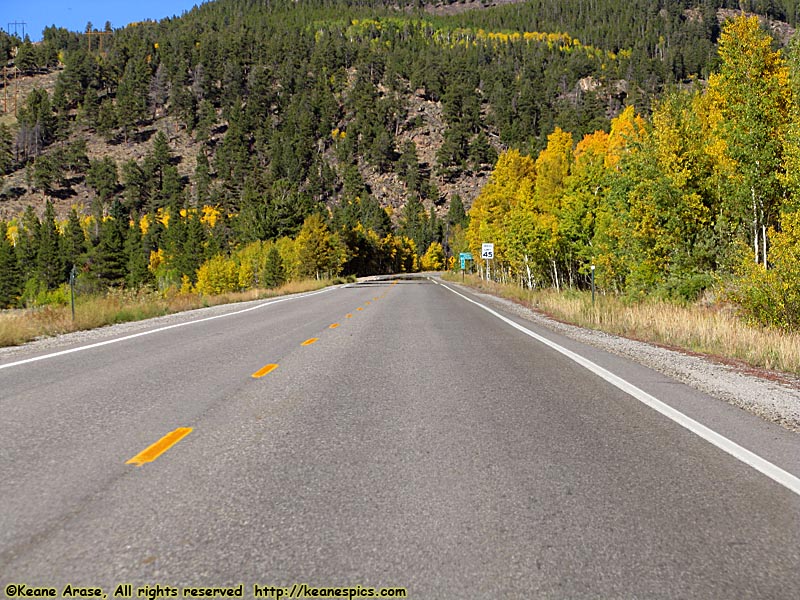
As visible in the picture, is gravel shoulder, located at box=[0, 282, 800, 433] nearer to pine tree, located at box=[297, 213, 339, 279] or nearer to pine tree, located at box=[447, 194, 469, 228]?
pine tree, located at box=[297, 213, 339, 279]

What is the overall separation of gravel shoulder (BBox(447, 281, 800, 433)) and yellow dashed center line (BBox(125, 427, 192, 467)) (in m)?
Answer: 5.17

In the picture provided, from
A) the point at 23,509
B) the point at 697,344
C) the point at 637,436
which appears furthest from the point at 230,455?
the point at 697,344

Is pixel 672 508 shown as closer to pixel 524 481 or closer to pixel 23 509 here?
pixel 524 481

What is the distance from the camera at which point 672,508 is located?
3.40 meters

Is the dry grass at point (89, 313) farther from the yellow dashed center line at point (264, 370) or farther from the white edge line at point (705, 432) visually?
the white edge line at point (705, 432)

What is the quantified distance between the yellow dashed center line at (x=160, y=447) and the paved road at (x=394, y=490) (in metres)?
0.06

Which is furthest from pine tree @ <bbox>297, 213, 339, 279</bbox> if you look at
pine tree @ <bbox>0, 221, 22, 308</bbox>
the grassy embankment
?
pine tree @ <bbox>0, 221, 22, 308</bbox>

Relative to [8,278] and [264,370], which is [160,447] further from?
[8,278]

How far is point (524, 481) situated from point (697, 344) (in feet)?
29.8

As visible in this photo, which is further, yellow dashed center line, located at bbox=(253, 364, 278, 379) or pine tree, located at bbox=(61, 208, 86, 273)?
pine tree, located at bbox=(61, 208, 86, 273)

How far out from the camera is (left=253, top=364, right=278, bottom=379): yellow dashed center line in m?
7.73

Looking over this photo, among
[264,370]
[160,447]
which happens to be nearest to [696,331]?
[264,370]

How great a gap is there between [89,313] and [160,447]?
45.1ft

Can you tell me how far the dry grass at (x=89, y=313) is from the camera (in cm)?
1321
